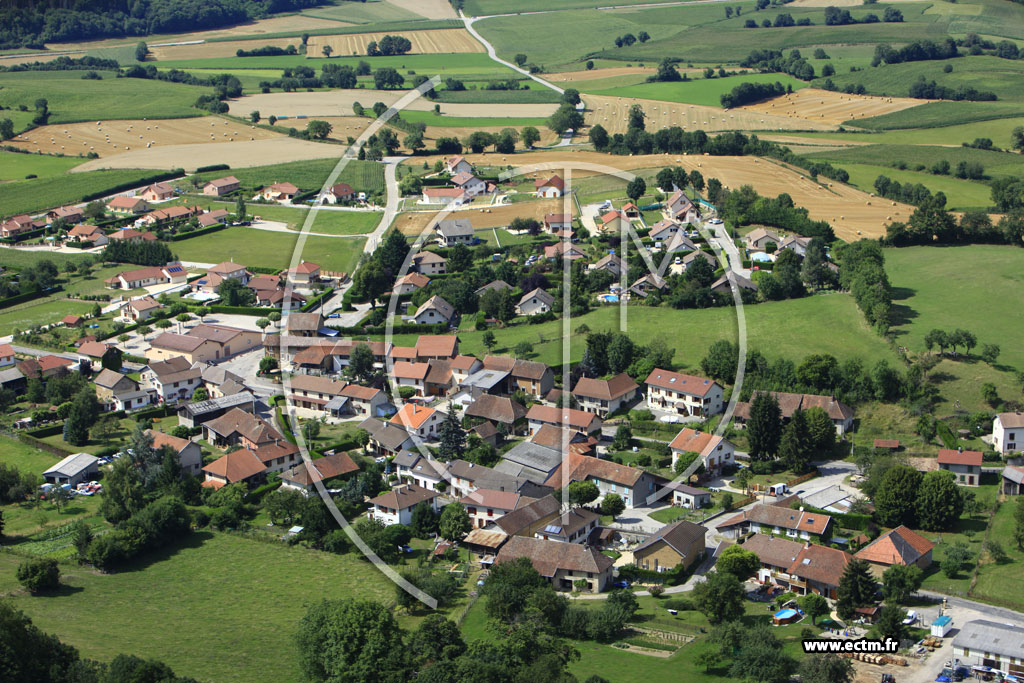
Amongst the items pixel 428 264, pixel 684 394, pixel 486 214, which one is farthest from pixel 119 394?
pixel 486 214

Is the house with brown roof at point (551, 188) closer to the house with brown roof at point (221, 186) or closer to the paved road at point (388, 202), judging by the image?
the paved road at point (388, 202)

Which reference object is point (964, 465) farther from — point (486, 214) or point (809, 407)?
point (486, 214)

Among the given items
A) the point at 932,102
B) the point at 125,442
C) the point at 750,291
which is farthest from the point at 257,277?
the point at 932,102

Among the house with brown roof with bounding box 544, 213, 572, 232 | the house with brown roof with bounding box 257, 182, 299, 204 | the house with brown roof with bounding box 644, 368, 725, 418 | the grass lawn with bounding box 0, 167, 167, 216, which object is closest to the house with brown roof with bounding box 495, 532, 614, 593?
the house with brown roof with bounding box 644, 368, 725, 418

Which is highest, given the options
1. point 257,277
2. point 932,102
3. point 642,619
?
point 932,102

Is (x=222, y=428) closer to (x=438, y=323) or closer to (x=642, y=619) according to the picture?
(x=438, y=323)

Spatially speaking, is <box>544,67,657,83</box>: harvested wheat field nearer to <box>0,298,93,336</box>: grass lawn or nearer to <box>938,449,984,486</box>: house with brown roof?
<box>0,298,93,336</box>: grass lawn

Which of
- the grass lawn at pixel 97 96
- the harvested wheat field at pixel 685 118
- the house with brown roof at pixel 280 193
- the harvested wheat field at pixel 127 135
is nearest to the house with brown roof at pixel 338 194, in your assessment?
the house with brown roof at pixel 280 193
